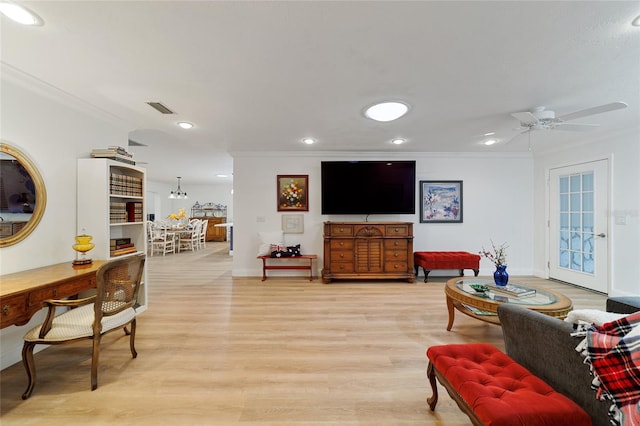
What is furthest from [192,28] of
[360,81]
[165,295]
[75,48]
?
[165,295]

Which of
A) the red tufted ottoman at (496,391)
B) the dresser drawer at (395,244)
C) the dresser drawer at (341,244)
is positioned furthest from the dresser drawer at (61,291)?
the dresser drawer at (395,244)

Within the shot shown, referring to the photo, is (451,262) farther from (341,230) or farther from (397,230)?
(341,230)

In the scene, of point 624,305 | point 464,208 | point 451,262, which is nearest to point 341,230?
point 451,262

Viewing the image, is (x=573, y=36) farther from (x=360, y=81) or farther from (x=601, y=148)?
(x=601, y=148)

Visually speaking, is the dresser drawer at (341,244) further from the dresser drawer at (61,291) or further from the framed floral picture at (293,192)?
the dresser drawer at (61,291)

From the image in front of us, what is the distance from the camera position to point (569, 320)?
49.7 inches

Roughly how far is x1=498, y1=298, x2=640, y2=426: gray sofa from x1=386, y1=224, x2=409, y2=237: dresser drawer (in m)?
2.89

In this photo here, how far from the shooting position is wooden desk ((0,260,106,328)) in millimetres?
1603

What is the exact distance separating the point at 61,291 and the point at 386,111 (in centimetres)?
345

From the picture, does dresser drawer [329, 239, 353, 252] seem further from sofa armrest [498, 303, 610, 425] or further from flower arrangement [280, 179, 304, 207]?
sofa armrest [498, 303, 610, 425]

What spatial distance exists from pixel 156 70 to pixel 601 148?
591 centimetres

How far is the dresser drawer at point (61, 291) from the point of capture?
1.76 metres

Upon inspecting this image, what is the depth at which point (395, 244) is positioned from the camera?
14.8ft

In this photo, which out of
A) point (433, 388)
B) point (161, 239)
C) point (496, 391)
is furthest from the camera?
point (161, 239)
